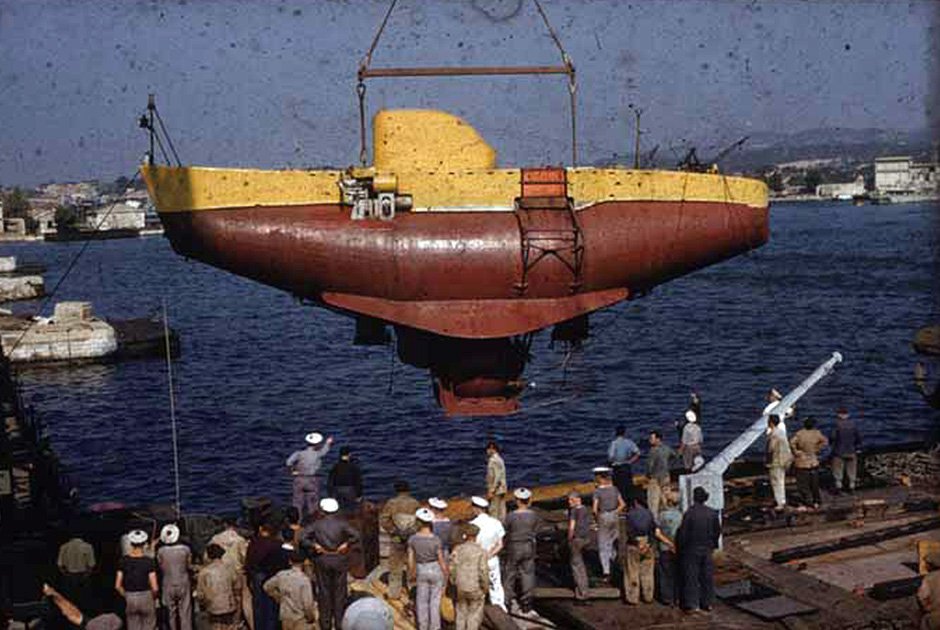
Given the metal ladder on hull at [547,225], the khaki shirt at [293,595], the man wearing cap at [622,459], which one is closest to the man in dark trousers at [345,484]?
the metal ladder on hull at [547,225]

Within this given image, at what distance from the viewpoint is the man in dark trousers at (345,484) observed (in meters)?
14.6

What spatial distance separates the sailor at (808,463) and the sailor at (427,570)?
24.6 ft

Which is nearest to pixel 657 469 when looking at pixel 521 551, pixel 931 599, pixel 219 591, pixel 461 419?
pixel 521 551

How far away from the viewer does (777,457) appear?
54.4 ft

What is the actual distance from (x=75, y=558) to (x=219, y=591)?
86.7 inches

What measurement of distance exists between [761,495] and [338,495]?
296 inches

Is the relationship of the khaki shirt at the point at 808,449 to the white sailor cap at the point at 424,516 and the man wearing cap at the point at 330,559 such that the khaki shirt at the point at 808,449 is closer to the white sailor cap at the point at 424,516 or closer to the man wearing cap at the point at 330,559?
the white sailor cap at the point at 424,516

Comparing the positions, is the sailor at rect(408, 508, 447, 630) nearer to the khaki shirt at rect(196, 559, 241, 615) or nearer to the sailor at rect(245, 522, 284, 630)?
the sailor at rect(245, 522, 284, 630)

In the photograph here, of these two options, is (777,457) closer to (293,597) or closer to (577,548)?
(577,548)

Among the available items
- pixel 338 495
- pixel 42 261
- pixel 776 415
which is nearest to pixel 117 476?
pixel 338 495

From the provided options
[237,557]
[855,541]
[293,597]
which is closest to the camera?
[293,597]

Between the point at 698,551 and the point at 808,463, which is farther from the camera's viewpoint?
the point at 808,463

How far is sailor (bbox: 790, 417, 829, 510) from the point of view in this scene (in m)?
16.8

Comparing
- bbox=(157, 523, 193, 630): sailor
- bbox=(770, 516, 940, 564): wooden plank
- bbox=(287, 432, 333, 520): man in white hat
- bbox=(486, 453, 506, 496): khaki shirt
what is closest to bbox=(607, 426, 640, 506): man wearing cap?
bbox=(486, 453, 506, 496): khaki shirt
